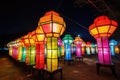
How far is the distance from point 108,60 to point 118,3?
3.31 metres

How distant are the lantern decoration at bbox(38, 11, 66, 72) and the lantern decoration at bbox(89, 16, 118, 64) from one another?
2063 millimetres

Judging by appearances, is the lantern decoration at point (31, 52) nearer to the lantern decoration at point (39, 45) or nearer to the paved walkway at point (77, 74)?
the paved walkway at point (77, 74)

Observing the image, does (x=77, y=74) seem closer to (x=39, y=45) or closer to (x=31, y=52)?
(x=39, y=45)

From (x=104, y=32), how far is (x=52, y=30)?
2811 mm

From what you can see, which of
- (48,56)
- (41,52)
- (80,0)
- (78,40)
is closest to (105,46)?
(80,0)

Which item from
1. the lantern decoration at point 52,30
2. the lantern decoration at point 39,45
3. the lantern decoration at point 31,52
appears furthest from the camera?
the lantern decoration at point 31,52

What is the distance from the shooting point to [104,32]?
526cm

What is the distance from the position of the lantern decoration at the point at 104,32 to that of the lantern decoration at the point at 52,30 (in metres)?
2.06

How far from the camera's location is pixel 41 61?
557 cm

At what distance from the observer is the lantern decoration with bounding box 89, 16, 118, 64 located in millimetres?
5066

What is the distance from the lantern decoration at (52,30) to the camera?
4133mm

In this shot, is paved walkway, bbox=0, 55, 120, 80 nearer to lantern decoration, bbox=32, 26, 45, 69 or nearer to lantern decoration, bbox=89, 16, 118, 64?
lantern decoration, bbox=89, 16, 118, 64

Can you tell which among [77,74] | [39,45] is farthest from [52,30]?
[77,74]

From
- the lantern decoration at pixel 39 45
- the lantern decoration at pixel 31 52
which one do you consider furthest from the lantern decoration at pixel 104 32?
the lantern decoration at pixel 31 52
